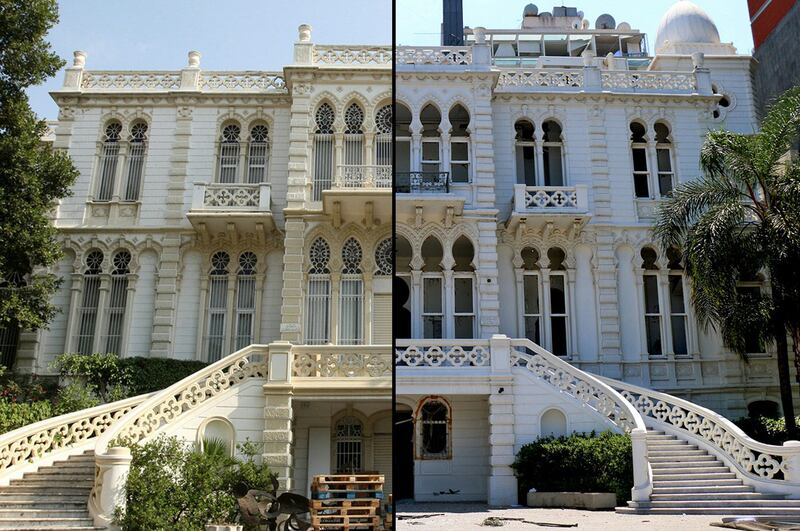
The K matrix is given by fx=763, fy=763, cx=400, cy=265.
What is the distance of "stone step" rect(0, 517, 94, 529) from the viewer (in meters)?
6.76

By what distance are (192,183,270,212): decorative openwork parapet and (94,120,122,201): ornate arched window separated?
136 cm

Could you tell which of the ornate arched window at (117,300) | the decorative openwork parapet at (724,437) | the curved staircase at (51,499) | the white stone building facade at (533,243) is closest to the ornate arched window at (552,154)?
the white stone building facade at (533,243)

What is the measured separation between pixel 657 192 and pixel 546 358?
5.26 m

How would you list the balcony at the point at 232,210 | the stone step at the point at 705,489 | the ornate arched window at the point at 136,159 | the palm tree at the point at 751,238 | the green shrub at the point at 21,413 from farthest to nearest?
1. the ornate arched window at the point at 136,159
2. the palm tree at the point at 751,238
3. the balcony at the point at 232,210
4. the stone step at the point at 705,489
5. the green shrub at the point at 21,413

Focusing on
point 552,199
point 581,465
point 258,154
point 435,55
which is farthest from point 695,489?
point 435,55

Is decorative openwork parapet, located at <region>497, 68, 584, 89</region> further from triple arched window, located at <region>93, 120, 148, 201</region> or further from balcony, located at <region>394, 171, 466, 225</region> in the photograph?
triple arched window, located at <region>93, 120, 148, 201</region>

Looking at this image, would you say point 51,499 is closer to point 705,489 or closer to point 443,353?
point 443,353

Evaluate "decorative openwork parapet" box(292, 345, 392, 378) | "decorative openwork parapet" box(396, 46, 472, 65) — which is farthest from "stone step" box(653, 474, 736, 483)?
"decorative openwork parapet" box(396, 46, 472, 65)

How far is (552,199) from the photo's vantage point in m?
15.2

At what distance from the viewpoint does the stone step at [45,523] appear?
6.76 m

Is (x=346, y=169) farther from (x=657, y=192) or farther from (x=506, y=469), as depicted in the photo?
(x=657, y=192)

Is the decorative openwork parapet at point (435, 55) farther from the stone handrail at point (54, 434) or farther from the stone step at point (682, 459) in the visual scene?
the stone handrail at point (54, 434)

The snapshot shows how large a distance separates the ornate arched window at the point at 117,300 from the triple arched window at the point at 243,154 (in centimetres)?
208

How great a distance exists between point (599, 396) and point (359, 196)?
5084mm
